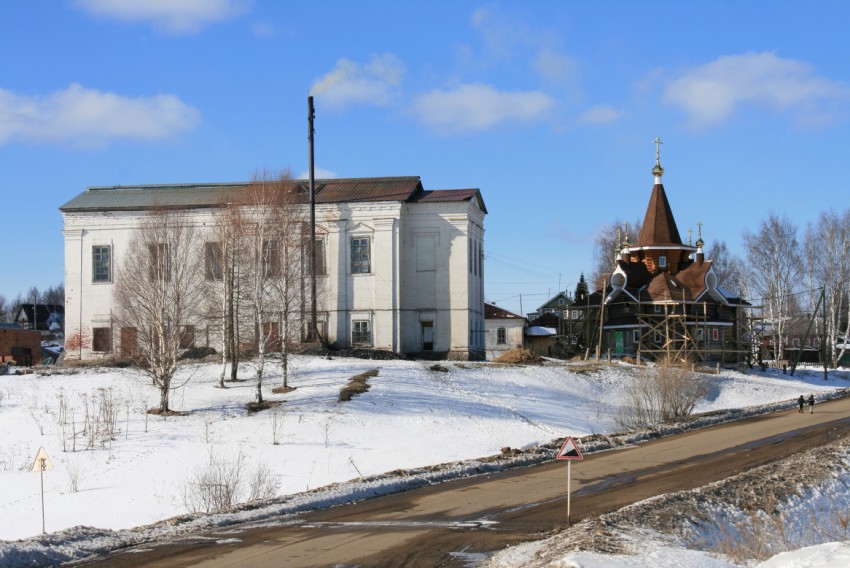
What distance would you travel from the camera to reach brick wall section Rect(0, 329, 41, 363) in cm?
6097

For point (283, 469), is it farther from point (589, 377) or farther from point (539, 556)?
point (589, 377)

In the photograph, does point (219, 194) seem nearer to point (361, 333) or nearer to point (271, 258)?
point (361, 333)

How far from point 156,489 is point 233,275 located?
611 inches

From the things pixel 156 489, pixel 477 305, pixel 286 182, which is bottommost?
pixel 156 489

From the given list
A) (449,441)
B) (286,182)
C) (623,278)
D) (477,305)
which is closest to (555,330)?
(623,278)

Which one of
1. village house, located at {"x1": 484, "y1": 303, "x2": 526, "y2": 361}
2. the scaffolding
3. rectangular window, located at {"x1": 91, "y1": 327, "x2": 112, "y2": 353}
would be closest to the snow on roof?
village house, located at {"x1": 484, "y1": 303, "x2": 526, "y2": 361}

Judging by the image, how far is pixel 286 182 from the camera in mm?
40000

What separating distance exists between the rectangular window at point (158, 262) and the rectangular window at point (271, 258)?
3874 mm

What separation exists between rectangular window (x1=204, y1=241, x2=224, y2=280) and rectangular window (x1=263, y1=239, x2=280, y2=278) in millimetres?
3180

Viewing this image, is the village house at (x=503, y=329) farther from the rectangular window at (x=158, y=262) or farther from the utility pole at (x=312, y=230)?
the rectangular window at (x=158, y=262)

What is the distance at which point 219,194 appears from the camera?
51562 millimetres

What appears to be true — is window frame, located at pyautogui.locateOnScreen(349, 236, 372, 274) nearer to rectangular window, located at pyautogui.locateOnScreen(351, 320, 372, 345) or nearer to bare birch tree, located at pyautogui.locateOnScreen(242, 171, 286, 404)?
rectangular window, located at pyautogui.locateOnScreen(351, 320, 372, 345)

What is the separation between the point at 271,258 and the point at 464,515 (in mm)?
22756

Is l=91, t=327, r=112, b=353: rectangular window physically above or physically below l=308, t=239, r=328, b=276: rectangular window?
below
